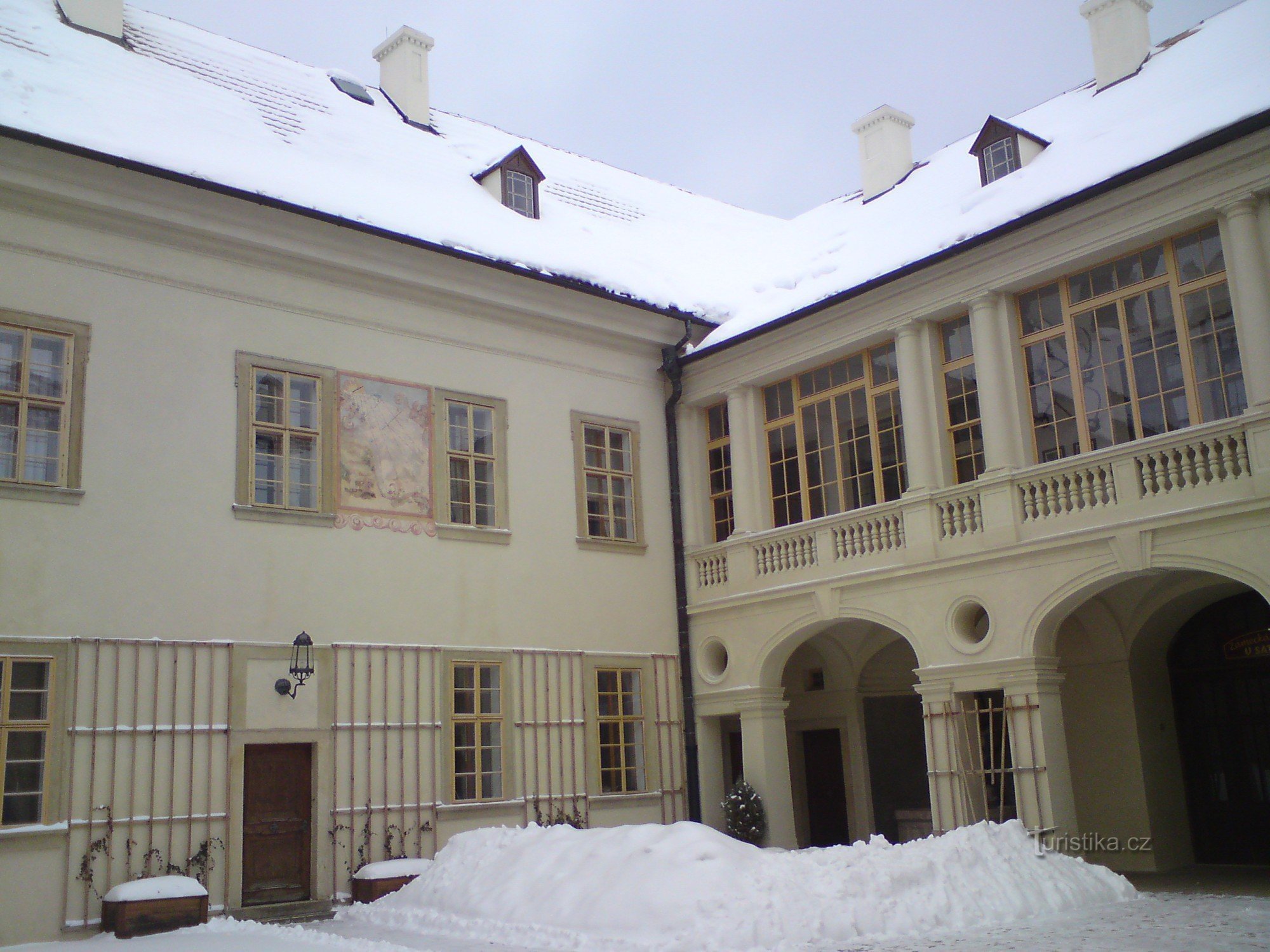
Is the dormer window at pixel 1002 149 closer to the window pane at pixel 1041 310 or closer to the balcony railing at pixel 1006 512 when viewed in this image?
the window pane at pixel 1041 310

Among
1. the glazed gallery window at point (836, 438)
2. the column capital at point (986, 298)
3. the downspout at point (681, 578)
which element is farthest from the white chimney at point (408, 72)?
the column capital at point (986, 298)

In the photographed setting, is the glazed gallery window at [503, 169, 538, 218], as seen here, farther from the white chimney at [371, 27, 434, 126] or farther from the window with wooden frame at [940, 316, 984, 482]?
the window with wooden frame at [940, 316, 984, 482]

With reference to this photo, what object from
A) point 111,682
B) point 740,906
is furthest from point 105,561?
point 740,906

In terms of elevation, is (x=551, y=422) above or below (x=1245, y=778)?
above

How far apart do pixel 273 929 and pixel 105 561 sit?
165 inches

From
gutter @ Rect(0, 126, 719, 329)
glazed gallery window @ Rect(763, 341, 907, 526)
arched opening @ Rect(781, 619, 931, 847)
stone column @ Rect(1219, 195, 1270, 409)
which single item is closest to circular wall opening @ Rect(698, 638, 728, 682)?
arched opening @ Rect(781, 619, 931, 847)

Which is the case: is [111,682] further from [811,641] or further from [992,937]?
[811,641]

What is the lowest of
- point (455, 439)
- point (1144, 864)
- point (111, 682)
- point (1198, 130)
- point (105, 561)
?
point (1144, 864)

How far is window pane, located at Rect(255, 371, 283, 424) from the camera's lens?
581 inches

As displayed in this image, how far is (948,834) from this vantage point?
38.7 feet

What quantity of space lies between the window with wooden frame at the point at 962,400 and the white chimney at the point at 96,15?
11723 mm

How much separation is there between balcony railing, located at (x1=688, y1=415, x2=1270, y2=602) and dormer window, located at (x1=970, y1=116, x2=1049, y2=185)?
490 cm

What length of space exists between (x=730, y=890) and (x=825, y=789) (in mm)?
9659

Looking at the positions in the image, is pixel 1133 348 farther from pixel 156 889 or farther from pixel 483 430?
pixel 156 889
